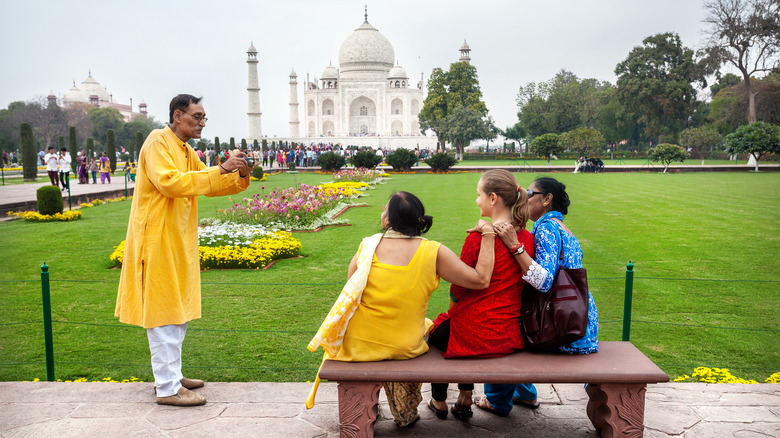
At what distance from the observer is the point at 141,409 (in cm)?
276

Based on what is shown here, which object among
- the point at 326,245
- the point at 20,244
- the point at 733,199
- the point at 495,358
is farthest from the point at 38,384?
the point at 733,199

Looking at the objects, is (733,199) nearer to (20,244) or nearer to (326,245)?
(326,245)

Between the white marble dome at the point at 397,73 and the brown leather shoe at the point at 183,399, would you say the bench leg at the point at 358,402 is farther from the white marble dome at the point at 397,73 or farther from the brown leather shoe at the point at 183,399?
the white marble dome at the point at 397,73

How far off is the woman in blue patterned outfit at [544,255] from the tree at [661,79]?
34.8m

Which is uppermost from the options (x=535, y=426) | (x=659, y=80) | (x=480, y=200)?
(x=659, y=80)

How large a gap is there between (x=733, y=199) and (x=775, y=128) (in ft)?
50.5

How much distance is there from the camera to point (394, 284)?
7.67 ft

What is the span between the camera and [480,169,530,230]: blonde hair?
239cm

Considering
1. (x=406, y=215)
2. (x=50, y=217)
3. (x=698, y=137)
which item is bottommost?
(x=50, y=217)

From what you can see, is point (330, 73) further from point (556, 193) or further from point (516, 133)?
point (556, 193)

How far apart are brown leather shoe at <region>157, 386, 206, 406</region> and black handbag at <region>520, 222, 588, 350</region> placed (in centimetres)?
156

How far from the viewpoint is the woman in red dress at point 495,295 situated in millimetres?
2398

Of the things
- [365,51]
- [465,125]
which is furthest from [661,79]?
[365,51]

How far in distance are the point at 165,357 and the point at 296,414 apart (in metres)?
0.68
